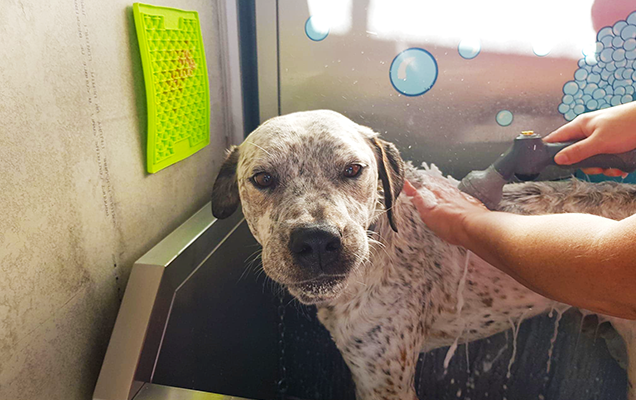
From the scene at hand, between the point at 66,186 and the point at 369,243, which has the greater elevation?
the point at 66,186

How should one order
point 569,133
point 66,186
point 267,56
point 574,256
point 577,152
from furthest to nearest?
1. point 267,56
2. point 569,133
3. point 577,152
4. point 66,186
5. point 574,256

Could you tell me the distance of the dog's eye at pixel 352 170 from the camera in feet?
3.94

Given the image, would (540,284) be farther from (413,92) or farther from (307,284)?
(413,92)

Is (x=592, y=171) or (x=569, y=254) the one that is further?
(x=592, y=171)

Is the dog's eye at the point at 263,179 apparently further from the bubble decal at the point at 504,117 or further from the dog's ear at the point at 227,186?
the bubble decal at the point at 504,117

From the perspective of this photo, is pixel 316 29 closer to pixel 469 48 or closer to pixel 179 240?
pixel 469 48

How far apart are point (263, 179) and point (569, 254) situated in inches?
30.2

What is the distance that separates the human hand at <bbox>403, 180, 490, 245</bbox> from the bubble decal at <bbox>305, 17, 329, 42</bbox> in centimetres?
62

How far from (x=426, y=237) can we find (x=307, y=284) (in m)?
0.56

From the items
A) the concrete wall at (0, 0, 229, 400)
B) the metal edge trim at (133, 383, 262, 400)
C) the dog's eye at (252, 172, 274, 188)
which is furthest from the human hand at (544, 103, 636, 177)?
the concrete wall at (0, 0, 229, 400)

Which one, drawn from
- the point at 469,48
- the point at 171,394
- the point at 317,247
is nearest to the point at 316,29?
the point at 469,48

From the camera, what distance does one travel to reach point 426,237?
1452mm

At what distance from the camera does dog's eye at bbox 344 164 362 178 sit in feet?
3.94

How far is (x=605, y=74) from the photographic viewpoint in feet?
4.60
